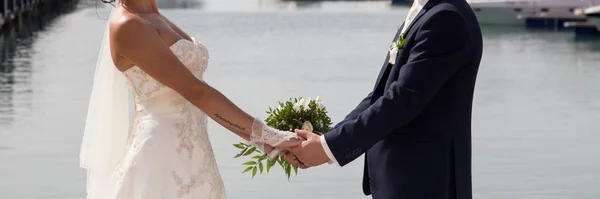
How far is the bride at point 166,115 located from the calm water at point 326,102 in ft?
13.6

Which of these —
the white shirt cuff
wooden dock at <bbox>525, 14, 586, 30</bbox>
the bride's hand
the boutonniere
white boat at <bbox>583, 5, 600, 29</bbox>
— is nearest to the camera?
the boutonniere

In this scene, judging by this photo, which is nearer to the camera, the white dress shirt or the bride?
the white dress shirt

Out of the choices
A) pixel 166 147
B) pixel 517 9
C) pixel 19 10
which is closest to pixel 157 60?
pixel 166 147

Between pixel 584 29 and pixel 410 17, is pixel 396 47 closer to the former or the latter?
pixel 410 17

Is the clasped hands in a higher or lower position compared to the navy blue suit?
lower

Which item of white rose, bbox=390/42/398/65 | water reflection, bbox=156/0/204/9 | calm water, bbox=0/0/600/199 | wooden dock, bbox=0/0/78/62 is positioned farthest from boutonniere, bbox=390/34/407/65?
water reflection, bbox=156/0/204/9

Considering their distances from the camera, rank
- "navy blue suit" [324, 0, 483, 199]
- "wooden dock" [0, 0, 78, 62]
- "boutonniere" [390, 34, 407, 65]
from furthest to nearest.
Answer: "wooden dock" [0, 0, 78, 62] < "boutonniere" [390, 34, 407, 65] < "navy blue suit" [324, 0, 483, 199]

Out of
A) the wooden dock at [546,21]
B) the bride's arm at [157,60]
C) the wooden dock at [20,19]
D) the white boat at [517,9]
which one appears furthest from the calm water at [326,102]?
the wooden dock at [546,21]

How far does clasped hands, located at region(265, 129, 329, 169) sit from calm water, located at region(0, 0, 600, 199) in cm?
407

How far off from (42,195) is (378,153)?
191 inches

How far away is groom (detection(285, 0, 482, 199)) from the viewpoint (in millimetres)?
3768

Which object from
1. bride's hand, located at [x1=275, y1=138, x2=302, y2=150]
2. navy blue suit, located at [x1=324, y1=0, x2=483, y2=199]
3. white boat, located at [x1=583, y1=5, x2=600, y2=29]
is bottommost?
white boat, located at [x1=583, y1=5, x2=600, y2=29]

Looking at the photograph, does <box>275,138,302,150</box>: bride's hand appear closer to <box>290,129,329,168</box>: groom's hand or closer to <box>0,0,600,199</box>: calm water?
<box>290,129,329,168</box>: groom's hand

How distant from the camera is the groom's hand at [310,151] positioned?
4113 mm
